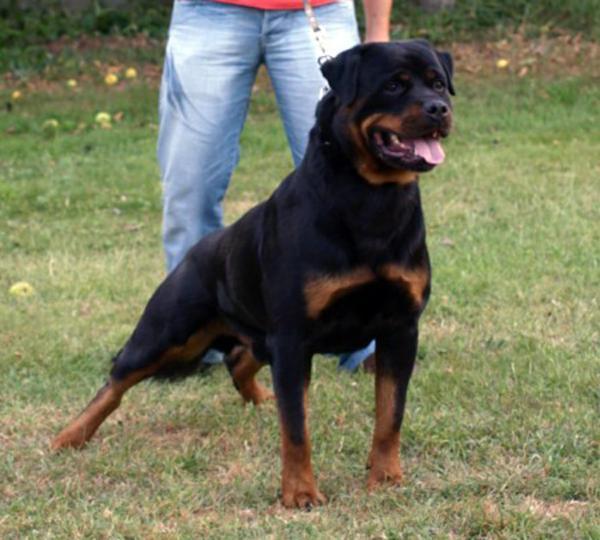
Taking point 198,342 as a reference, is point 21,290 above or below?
below

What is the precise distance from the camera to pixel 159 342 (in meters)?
5.42

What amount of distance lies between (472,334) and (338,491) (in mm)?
2169

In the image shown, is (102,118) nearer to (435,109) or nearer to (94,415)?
(94,415)

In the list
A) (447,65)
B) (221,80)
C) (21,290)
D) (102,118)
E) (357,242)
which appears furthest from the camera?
(102,118)

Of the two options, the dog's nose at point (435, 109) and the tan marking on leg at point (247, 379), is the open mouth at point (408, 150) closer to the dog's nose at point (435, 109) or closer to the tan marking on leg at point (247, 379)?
the dog's nose at point (435, 109)

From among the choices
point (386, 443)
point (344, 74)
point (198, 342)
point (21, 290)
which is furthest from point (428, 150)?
point (21, 290)

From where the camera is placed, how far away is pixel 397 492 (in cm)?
465

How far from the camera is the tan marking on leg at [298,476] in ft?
15.1

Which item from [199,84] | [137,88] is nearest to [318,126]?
[199,84]

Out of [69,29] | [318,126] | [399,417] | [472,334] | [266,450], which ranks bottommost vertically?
[69,29]

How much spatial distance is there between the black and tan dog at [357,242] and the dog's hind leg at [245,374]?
92 cm

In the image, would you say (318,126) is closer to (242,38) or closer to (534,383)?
(242,38)

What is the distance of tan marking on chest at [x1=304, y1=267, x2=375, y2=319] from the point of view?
179 inches

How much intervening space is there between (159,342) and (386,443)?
42.6 inches
